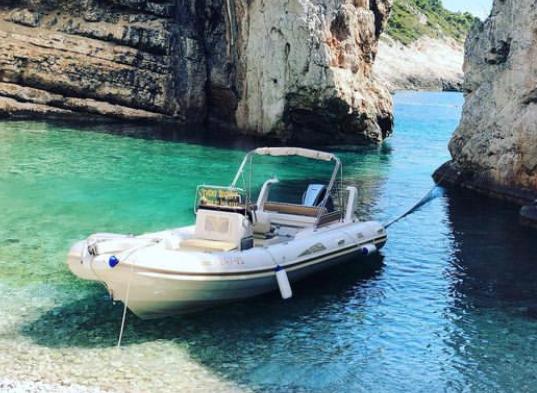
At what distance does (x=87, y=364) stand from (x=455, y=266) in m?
8.78

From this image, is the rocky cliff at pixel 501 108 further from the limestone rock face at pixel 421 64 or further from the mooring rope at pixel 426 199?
the limestone rock face at pixel 421 64

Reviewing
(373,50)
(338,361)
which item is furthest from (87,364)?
(373,50)

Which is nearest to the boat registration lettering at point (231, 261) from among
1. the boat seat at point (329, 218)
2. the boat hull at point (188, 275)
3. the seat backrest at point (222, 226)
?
the boat hull at point (188, 275)

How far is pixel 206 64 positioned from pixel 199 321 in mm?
33936

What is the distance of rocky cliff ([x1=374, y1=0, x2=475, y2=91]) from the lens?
11462cm

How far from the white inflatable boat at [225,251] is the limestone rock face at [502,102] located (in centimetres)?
872

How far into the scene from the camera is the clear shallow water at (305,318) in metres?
9.71

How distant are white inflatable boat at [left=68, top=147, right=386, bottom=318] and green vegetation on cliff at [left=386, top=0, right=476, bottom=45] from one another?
99.6m

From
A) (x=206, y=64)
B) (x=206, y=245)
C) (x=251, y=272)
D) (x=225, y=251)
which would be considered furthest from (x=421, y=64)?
(x=251, y=272)

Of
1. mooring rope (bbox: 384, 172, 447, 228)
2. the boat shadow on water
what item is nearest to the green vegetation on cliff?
mooring rope (bbox: 384, 172, 447, 228)

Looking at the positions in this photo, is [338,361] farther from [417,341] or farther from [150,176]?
[150,176]

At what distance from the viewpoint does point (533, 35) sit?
71.9 feet

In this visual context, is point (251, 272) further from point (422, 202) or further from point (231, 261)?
point (422, 202)

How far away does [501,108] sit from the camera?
23609mm
